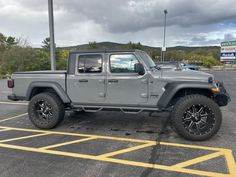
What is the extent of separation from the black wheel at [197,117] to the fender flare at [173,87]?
200 mm

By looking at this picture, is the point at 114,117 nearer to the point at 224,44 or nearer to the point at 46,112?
the point at 46,112

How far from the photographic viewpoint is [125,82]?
490cm

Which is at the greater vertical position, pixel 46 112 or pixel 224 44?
pixel 224 44

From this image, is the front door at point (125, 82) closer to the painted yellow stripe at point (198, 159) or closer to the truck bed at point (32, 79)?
the truck bed at point (32, 79)

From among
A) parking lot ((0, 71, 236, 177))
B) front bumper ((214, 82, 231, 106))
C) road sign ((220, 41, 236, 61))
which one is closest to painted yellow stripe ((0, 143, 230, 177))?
parking lot ((0, 71, 236, 177))

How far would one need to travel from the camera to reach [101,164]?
11.6 ft

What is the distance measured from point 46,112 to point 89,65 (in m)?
1.64

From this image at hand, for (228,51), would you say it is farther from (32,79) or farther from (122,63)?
(32,79)

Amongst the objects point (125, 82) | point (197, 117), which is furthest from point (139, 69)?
point (197, 117)

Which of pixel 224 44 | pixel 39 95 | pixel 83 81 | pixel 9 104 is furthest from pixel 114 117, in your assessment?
pixel 224 44

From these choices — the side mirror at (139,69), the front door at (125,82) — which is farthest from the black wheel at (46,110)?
the side mirror at (139,69)

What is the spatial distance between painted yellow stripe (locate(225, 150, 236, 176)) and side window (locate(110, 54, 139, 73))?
249cm

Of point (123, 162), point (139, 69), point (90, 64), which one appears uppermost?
point (90, 64)

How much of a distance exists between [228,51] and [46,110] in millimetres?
44908
